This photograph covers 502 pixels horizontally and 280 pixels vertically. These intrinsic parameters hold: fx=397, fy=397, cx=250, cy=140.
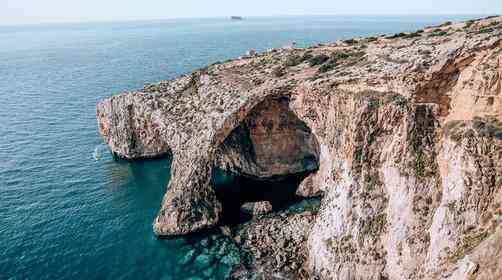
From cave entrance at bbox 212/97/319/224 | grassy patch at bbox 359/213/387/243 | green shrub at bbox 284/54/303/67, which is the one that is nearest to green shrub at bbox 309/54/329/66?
green shrub at bbox 284/54/303/67

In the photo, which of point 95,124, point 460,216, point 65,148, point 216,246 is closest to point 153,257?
point 216,246

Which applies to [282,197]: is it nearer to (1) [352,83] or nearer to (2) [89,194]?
(1) [352,83]

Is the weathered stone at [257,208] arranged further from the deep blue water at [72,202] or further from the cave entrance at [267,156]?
the deep blue water at [72,202]

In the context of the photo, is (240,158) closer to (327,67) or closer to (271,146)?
(271,146)

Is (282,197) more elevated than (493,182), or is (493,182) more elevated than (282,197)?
(493,182)

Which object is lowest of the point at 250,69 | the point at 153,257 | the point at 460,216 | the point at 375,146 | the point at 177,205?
the point at 153,257

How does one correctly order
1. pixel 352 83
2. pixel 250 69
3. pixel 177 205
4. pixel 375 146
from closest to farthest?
pixel 375 146 → pixel 352 83 → pixel 177 205 → pixel 250 69

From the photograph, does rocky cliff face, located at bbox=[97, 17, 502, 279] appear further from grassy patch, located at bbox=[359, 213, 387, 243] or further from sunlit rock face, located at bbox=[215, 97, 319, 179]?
sunlit rock face, located at bbox=[215, 97, 319, 179]

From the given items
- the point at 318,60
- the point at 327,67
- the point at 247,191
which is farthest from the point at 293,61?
the point at 247,191
